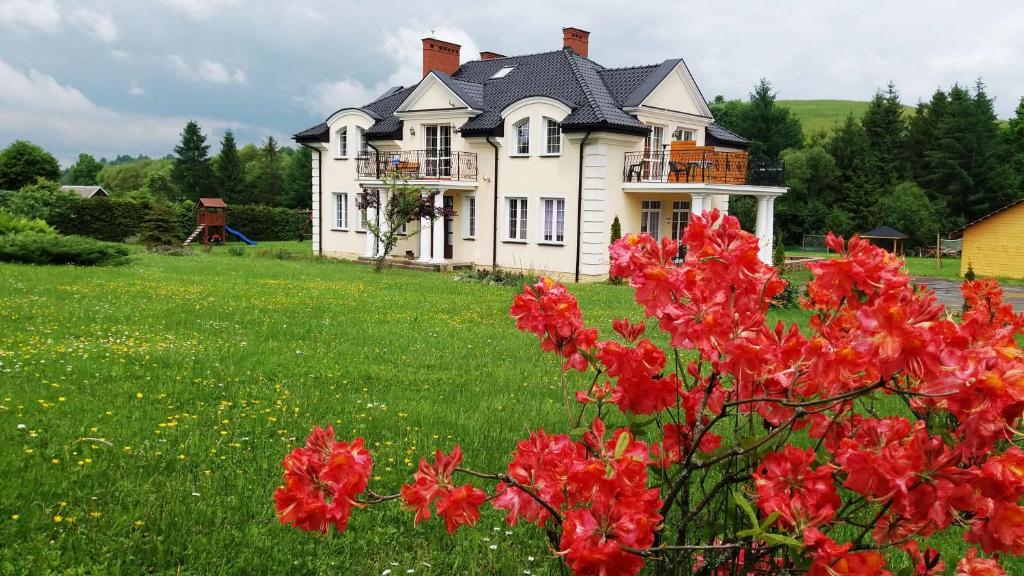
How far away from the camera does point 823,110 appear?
116375mm

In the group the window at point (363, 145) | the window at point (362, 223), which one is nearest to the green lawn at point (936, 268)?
the window at point (362, 223)

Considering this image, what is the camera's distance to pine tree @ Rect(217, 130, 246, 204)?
214 feet

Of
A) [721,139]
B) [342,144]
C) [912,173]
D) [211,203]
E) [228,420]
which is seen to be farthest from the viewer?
[912,173]

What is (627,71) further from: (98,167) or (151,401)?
(98,167)

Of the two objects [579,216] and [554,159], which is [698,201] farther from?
[554,159]

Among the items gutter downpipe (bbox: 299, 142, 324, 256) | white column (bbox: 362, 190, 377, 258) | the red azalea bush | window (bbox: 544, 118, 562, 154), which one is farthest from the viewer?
gutter downpipe (bbox: 299, 142, 324, 256)

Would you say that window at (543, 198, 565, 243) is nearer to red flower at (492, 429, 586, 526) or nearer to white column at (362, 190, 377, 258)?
white column at (362, 190, 377, 258)

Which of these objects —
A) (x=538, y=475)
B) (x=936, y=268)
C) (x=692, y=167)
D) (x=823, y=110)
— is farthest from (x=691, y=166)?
(x=823, y=110)

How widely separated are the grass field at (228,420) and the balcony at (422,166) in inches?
554

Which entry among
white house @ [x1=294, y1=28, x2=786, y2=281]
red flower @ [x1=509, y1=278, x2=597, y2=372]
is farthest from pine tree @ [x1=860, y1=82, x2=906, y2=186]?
red flower @ [x1=509, y1=278, x2=597, y2=372]

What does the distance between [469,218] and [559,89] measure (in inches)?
215

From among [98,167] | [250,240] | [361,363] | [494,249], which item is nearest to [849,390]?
[361,363]

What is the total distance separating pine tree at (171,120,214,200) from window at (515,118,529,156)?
154 ft

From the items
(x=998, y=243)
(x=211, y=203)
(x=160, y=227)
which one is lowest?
(x=998, y=243)
